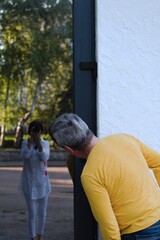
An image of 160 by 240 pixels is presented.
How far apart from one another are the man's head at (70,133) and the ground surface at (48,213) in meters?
4.65

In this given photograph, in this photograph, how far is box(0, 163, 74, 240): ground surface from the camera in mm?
7086

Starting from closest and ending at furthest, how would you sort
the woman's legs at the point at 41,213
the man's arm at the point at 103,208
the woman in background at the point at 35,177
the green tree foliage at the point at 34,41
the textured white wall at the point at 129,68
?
the man's arm at the point at 103,208 → the textured white wall at the point at 129,68 → the woman in background at the point at 35,177 → the woman's legs at the point at 41,213 → the green tree foliage at the point at 34,41

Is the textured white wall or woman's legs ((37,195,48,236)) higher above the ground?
the textured white wall

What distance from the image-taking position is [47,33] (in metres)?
23.0

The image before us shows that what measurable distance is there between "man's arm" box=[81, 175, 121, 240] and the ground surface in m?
4.63

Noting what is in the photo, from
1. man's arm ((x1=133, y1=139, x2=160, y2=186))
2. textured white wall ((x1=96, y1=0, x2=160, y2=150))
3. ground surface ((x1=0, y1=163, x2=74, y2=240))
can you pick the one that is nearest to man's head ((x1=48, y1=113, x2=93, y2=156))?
man's arm ((x1=133, y1=139, x2=160, y2=186))

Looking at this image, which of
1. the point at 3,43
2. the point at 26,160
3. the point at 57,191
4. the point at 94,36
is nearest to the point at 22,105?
the point at 3,43

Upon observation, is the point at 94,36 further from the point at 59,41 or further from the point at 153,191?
the point at 59,41

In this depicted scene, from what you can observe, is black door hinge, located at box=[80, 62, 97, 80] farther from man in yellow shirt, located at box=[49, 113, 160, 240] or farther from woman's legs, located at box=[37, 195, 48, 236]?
woman's legs, located at box=[37, 195, 48, 236]

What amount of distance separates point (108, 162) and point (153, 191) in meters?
0.24

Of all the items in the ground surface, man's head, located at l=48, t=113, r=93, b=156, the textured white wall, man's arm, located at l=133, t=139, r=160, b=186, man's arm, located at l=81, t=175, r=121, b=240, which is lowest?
the ground surface

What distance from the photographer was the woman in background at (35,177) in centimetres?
609

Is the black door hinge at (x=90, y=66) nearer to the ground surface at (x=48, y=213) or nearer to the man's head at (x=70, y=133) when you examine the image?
the man's head at (x=70, y=133)

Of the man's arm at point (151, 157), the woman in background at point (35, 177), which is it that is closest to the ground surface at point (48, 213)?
the woman in background at point (35, 177)
